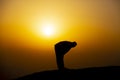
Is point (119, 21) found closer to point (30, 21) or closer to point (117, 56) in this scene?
point (117, 56)

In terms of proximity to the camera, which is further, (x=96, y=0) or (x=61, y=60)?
(x=96, y=0)

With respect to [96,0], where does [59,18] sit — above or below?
below

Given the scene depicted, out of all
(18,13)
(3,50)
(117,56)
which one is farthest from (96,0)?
(3,50)

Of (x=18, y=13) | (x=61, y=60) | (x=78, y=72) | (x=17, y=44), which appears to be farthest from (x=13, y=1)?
(x=78, y=72)

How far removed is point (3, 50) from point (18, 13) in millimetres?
241

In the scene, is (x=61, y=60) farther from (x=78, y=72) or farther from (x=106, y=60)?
(x=106, y=60)

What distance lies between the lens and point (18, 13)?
1.29 m

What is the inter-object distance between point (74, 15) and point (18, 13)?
344mm

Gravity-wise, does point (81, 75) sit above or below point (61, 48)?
below

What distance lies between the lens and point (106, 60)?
4.42 ft

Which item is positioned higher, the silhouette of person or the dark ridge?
the silhouette of person

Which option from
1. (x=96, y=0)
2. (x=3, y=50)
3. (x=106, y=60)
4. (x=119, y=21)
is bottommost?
(x=106, y=60)

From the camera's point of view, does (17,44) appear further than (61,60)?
Yes

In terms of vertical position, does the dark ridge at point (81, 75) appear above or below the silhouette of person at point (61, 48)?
below
